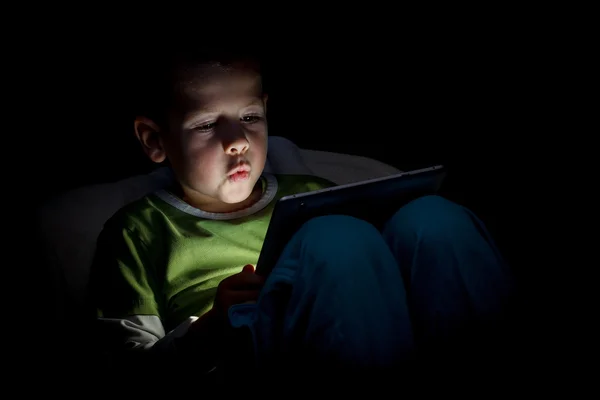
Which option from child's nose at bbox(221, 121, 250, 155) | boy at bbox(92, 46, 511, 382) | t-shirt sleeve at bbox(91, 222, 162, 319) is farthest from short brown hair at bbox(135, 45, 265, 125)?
t-shirt sleeve at bbox(91, 222, 162, 319)

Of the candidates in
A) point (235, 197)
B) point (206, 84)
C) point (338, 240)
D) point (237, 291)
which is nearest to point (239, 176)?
point (235, 197)

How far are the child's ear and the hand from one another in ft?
1.30

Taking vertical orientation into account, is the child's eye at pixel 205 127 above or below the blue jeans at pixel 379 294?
above

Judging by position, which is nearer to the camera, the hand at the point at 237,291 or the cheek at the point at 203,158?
the hand at the point at 237,291

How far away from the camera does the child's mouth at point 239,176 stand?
1139 millimetres

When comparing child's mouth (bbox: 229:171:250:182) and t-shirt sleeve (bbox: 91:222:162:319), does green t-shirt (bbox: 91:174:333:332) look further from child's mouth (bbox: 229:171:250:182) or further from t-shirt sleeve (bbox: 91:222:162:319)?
child's mouth (bbox: 229:171:250:182)

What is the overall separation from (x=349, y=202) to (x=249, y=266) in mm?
226

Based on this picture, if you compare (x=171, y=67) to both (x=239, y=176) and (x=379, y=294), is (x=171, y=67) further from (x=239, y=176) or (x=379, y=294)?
(x=379, y=294)

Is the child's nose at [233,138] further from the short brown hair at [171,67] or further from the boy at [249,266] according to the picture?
the short brown hair at [171,67]

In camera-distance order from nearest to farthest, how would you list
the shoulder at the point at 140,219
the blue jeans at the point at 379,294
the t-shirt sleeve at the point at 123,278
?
1. the blue jeans at the point at 379,294
2. the t-shirt sleeve at the point at 123,278
3. the shoulder at the point at 140,219

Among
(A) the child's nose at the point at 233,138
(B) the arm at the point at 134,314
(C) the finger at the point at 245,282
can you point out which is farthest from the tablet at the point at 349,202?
(A) the child's nose at the point at 233,138

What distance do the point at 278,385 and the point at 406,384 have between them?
201mm

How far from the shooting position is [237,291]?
3.03ft

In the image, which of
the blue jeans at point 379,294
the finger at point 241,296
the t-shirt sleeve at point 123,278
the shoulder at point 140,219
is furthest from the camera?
the shoulder at point 140,219
